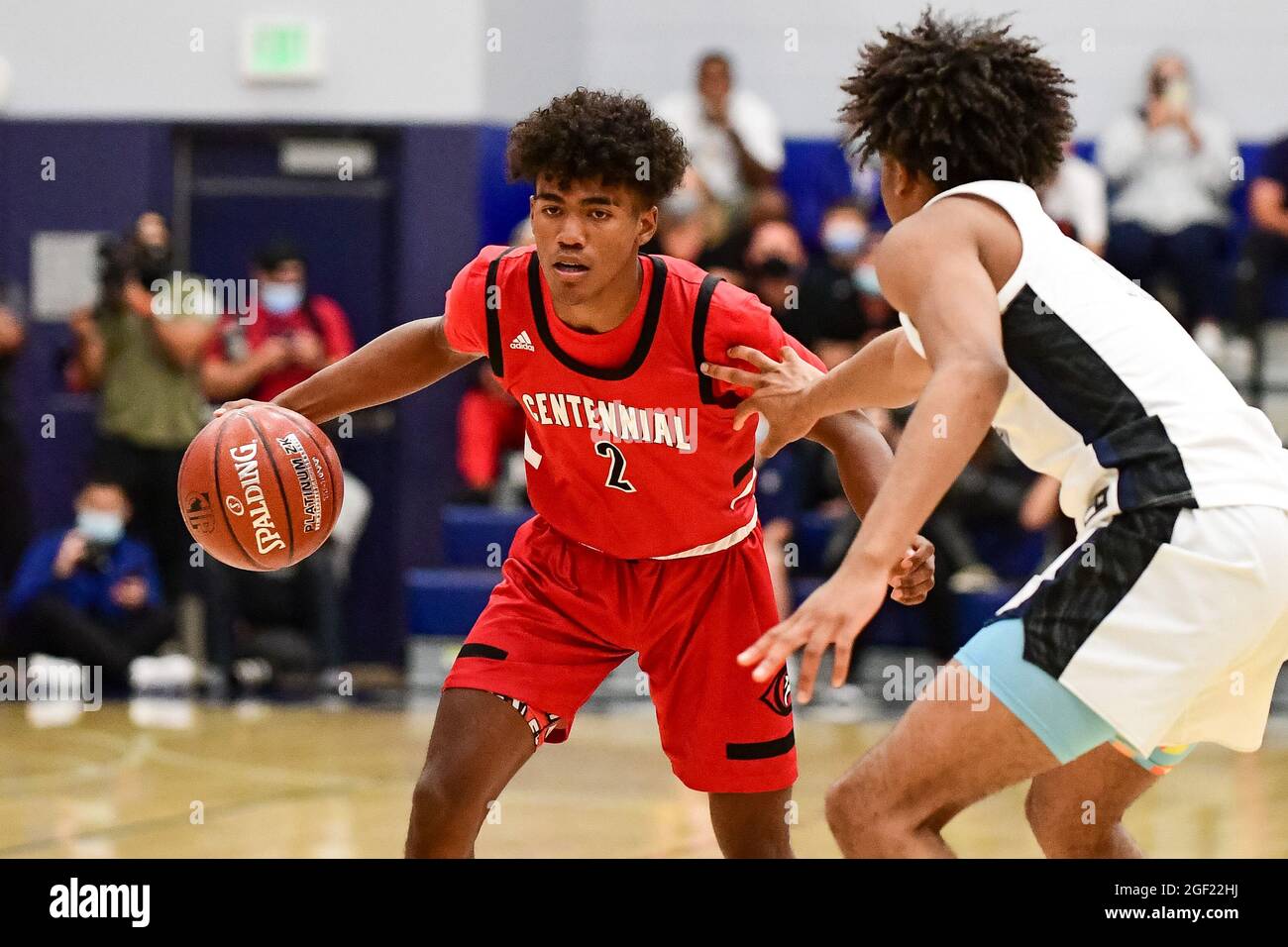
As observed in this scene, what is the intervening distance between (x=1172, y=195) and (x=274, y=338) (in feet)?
16.5

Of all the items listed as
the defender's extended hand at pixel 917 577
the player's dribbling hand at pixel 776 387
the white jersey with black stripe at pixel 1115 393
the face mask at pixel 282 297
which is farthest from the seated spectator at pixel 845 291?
the white jersey with black stripe at pixel 1115 393

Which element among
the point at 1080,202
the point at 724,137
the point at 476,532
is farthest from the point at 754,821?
the point at 724,137

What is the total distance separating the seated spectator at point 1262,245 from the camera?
9.49m

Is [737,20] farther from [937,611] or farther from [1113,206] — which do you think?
[937,611]

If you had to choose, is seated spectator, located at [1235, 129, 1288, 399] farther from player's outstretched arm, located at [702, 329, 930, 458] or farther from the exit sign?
player's outstretched arm, located at [702, 329, 930, 458]

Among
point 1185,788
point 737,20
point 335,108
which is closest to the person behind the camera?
point 1185,788

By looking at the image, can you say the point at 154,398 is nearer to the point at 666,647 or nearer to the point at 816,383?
the point at 666,647

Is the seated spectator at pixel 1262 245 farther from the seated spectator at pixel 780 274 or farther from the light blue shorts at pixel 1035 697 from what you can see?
the light blue shorts at pixel 1035 697

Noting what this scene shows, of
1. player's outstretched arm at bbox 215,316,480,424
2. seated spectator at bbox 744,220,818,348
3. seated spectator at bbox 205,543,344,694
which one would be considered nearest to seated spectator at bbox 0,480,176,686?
seated spectator at bbox 205,543,344,694

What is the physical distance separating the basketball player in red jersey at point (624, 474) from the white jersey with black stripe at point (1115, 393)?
2.68 ft

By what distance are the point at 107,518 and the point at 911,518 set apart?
7.28 m

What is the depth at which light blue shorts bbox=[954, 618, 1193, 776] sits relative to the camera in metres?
2.88

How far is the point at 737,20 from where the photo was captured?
11.5m
